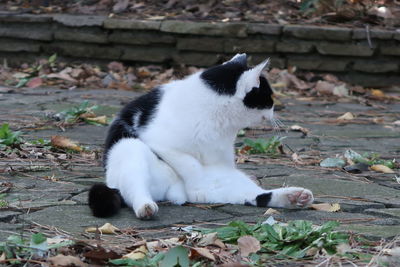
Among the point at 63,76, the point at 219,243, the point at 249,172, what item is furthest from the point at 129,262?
the point at 63,76

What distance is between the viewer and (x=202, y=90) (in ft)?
10.5

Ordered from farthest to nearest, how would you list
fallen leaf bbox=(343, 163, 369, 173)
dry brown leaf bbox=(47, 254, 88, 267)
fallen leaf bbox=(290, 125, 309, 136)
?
1. fallen leaf bbox=(290, 125, 309, 136)
2. fallen leaf bbox=(343, 163, 369, 173)
3. dry brown leaf bbox=(47, 254, 88, 267)

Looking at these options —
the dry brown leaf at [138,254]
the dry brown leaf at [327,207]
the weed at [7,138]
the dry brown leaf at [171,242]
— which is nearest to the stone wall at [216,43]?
the weed at [7,138]

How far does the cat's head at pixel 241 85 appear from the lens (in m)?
3.19

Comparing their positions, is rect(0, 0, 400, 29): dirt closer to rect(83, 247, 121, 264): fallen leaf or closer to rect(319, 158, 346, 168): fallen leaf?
rect(319, 158, 346, 168): fallen leaf

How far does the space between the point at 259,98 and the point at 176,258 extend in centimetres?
125

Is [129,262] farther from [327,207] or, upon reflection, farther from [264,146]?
[264,146]

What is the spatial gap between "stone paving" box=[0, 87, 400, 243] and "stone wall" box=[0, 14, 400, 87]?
4.06 ft

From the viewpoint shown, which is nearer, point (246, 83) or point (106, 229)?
point (106, 229)

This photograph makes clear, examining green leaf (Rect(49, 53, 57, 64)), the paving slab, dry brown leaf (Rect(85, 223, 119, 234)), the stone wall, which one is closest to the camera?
dry brown leaf (Rect(85, 223, 119, 234))

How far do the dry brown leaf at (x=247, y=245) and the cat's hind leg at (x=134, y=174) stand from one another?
54cm

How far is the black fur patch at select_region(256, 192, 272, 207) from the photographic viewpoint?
3.07 metres

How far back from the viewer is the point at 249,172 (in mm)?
3992

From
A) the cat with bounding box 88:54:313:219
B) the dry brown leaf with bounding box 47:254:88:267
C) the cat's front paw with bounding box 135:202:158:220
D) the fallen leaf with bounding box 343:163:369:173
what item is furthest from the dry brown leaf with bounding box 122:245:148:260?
the fallen leaf with bounding box 343:163:369:173
